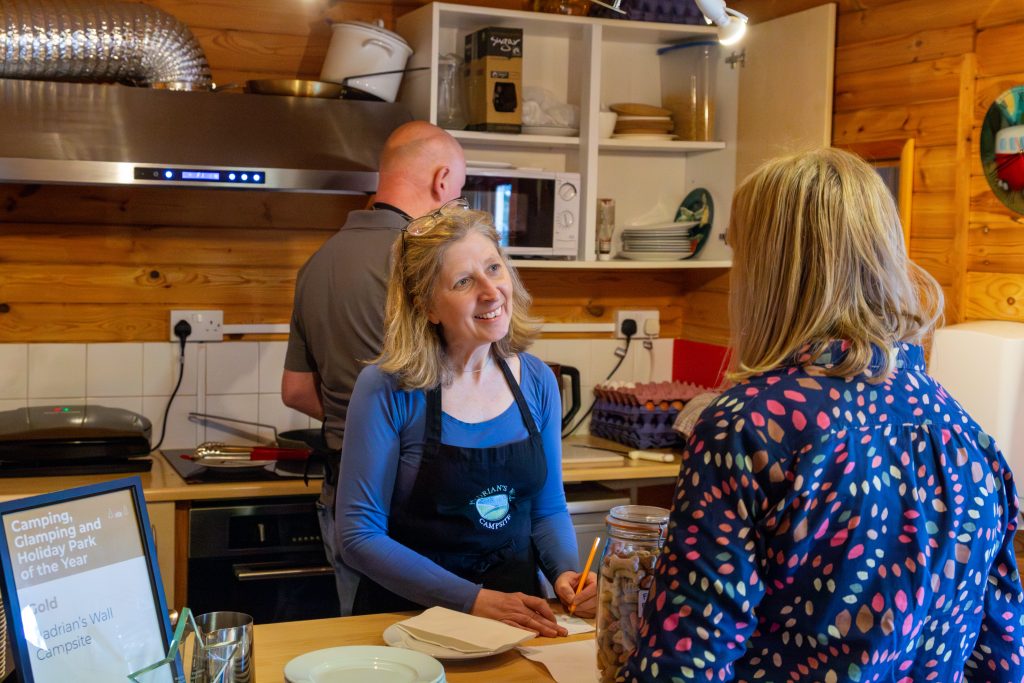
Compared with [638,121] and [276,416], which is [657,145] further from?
[276,416]

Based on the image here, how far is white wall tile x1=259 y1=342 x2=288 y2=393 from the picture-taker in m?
3.46

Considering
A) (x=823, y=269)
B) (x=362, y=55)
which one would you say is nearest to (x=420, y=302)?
(x=823, y=269)

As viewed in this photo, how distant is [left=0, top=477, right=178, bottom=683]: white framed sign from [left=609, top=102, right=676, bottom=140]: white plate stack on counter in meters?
2.58

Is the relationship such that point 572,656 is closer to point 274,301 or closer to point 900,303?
point 900,303

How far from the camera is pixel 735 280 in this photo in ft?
4.08

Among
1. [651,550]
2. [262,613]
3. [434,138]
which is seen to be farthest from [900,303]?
[262,613]

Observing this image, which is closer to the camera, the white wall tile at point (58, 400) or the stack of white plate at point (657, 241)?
the white wall tile at point (58, 400)

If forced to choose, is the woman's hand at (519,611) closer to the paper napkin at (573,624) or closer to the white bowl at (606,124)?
the paper napkin at (573,624)

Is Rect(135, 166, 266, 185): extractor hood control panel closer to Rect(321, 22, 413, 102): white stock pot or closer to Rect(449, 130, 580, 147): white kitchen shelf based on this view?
Rect(321, 22, 413, 102): white stock pot

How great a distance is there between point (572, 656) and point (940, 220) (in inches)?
74.6

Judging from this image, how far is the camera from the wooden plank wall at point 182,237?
3.24m

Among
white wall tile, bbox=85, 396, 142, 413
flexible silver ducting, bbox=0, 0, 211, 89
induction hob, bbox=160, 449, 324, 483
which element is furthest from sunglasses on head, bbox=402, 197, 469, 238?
white wall tile, bbox=85, 396, 142, 413

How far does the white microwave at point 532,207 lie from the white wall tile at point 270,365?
765 mm

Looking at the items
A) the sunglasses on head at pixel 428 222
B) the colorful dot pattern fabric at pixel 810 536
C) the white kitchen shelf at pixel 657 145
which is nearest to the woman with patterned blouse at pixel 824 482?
the colorful dot pattern fabric at pixel 810 536
